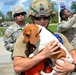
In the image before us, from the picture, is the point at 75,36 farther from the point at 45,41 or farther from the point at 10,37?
the point at 45,41

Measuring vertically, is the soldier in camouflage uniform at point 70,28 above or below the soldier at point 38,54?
below

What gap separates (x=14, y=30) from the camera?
4.69 metres

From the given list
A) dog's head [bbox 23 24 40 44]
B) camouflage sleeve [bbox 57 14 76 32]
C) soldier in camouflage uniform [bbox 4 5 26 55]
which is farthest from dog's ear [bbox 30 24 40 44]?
camouflage sleeve [bbox 57 14 76 32]

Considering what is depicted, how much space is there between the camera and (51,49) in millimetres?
2402

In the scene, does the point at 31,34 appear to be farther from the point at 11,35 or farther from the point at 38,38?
the point at 11,35

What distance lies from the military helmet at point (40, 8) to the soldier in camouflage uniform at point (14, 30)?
1.91 m

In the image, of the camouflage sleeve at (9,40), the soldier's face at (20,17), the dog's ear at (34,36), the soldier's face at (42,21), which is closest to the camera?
the dog's ear at (34,36)

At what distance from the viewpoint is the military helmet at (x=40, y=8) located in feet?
8.81

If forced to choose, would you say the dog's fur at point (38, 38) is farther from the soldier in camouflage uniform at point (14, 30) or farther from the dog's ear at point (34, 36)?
the soldier in camouflage uniform at point (14, 30)

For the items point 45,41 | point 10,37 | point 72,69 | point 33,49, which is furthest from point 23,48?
point 10,37

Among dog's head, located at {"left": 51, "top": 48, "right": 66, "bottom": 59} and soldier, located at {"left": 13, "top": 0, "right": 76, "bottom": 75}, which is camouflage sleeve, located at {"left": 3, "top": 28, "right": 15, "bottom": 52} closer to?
soldier, located at {"left": 13, "top": 0, "right": 76, "bottom": 75}

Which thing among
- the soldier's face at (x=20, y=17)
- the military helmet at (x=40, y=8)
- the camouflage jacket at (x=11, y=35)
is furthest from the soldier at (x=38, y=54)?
the soldier's face at (x=20, y=17)

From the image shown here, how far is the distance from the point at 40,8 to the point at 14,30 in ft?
6.75

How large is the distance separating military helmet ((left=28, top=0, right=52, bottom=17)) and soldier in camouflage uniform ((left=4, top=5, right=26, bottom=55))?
191 cm
